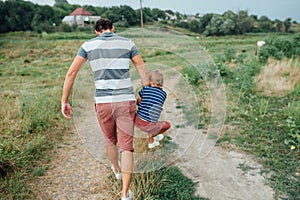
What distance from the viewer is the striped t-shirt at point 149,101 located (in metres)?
2.68

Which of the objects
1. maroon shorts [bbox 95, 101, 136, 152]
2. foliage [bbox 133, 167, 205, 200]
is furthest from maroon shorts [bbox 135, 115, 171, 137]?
foliage [bbox 133, 167, 205, 200]

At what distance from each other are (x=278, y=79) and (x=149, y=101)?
6.03 meters

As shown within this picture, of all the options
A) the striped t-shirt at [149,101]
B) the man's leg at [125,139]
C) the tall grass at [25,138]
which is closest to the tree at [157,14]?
the striped t-shirt at [149,101]

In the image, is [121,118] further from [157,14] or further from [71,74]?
[157,14]

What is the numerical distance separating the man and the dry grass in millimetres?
5176

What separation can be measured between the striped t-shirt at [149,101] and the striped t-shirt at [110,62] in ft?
0.94

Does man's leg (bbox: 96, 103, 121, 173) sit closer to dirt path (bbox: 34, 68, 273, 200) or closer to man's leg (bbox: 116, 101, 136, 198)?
man's leg (bbox: 116, 101, 136, 198)

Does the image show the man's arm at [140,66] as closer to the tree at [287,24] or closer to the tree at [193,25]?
the tree at [193,25]

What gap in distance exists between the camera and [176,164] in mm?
3516

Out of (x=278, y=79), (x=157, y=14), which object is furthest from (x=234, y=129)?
(x=278, y=79)

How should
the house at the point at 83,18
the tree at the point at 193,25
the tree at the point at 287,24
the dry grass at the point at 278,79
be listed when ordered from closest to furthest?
the house at the point at 83,18 → the dry grass at the point at 278,79 → the tree at the point at 193,25 → the tree at the point at 287,24

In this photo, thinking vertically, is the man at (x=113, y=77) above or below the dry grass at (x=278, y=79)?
above

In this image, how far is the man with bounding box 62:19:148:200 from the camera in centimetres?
233

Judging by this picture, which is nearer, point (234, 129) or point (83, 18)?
point (234, 129)
